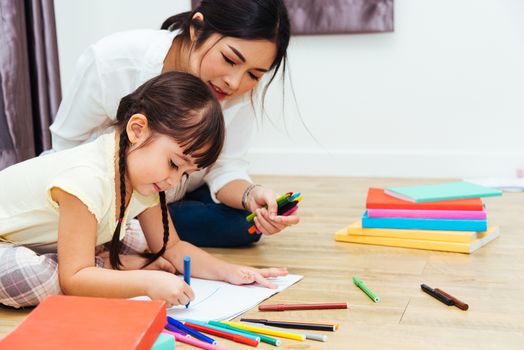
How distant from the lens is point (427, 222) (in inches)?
64.8

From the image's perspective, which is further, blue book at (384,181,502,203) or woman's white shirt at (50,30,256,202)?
blue book at (384,181,502,203)

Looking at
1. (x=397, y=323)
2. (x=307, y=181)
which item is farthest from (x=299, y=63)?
(x=397, y=323)

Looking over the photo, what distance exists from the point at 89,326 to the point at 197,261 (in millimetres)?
516

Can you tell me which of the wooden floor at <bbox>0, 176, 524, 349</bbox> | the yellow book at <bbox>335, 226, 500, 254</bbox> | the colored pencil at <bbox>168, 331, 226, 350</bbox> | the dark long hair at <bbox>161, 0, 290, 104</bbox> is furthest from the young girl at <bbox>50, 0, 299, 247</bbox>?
the colored pencil at <bbox>168, 331, 226, 350</bbox>

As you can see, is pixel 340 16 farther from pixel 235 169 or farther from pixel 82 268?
pixel 82 268

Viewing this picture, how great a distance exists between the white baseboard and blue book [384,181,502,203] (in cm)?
89

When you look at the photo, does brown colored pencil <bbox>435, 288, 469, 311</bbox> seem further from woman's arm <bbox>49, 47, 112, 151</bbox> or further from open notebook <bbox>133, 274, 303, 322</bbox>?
woman's arm <bbox>49, 47, 112, 151</bbox>

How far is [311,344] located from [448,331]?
0.70ft

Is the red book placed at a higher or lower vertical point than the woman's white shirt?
lower

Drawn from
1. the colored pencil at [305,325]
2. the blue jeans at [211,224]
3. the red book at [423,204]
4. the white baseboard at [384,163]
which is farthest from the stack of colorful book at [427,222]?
the white baseboard at [384,163]

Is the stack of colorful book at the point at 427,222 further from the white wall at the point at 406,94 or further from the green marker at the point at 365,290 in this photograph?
the white wall at the point at 406,94

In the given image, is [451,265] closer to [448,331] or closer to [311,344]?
[448,331]

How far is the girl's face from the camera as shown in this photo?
119 centimetres

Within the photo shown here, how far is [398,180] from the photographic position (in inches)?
106
